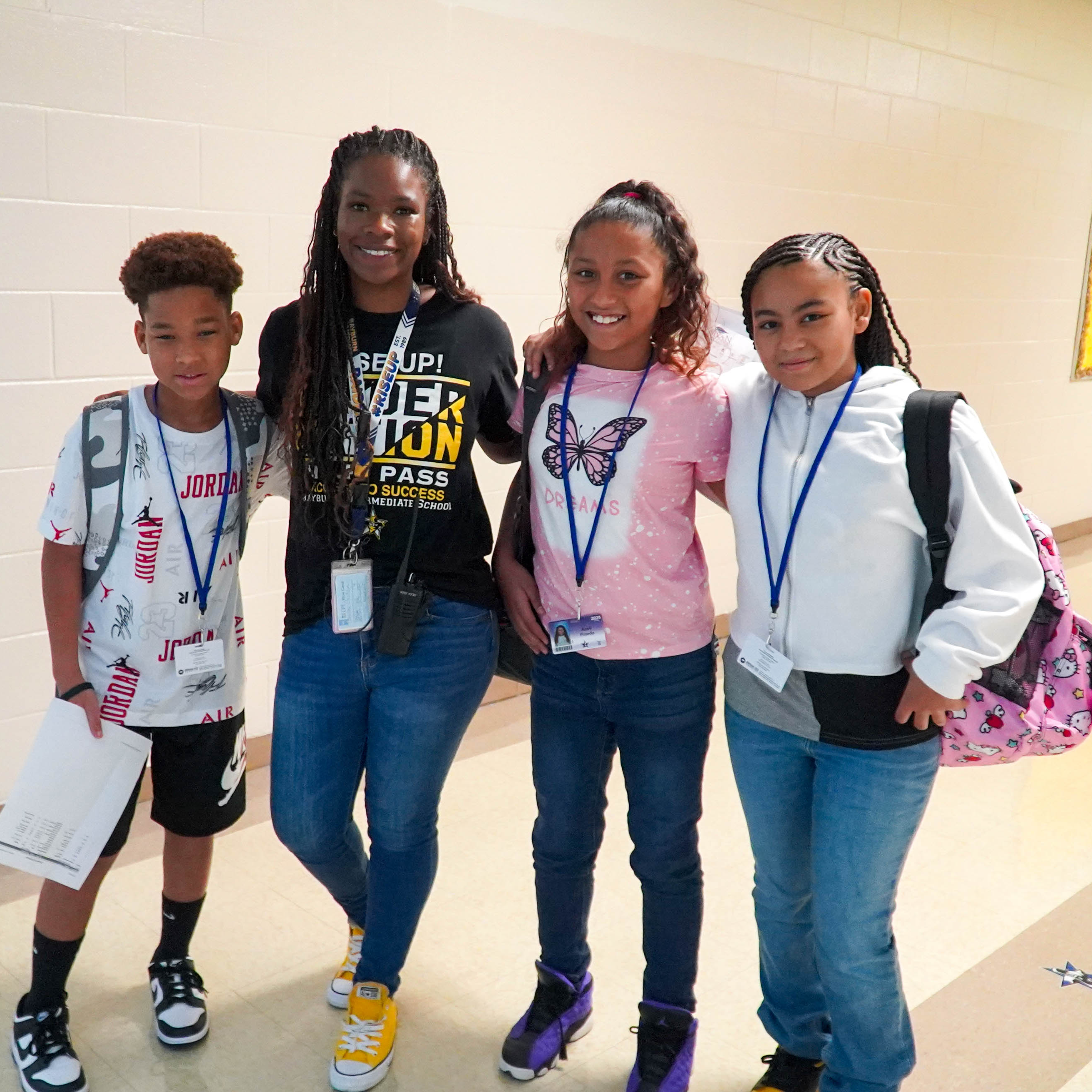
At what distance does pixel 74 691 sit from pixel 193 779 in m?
0.27

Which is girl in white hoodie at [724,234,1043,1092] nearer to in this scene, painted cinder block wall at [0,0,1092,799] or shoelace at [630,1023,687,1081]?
shoelace at [630,1023,687,1081]

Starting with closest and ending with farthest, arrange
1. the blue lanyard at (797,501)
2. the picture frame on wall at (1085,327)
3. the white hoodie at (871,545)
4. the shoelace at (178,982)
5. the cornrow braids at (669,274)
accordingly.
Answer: the white hoodie at (871,545)
the blue lanyard at (797,501)
the cornrow braids at (669,274)
the shoelace at (178,982)
the picture frame on wall at (1085,327)

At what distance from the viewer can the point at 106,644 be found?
6.42 feet

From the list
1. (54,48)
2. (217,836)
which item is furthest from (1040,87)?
(217,836)

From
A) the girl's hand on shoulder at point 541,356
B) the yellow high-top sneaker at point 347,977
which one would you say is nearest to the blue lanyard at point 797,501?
the girl's hand on shoulder at point 541,356

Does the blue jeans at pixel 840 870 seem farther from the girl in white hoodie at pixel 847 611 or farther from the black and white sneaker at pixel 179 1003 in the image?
the black and white sneaker at pixel 179 1003

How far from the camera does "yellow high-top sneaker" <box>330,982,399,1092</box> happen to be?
203 cm

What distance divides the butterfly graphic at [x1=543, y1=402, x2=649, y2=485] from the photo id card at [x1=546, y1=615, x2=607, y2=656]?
229mm

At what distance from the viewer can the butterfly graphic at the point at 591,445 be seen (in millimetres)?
1855

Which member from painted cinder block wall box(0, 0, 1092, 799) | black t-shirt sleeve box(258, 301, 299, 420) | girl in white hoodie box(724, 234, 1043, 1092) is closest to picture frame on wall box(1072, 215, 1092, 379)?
painted cinder block wall box(0, 0, 1092, 799)

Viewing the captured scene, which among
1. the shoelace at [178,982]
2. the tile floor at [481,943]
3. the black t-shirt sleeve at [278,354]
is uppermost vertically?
the black t-shirt sleeve at [278,354]

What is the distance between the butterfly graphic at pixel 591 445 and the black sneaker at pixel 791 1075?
1.05m

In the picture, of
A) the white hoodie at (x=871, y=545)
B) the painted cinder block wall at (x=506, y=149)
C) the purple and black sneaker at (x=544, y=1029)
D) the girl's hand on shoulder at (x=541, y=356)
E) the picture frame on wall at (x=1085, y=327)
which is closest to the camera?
the white hoodie at (x=871, y=545)

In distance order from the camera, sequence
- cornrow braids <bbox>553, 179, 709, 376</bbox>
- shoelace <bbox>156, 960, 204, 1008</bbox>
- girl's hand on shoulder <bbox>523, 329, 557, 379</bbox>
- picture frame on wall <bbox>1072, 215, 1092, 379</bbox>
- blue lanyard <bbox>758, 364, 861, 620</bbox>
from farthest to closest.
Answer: picture frame on wall <bbox>1072, 215, 1092, 379</bbox> → shoelace <bbox>156, 960, 204, 1008</bbox> → girl's hand on shoulder <bbox>523, 329, 557, 379</bbox> → cornrow braids <bbox>553, 179, 709, 376</bbox> → blue lanyard <bbox>758, 364, 861, 620</bbox>
